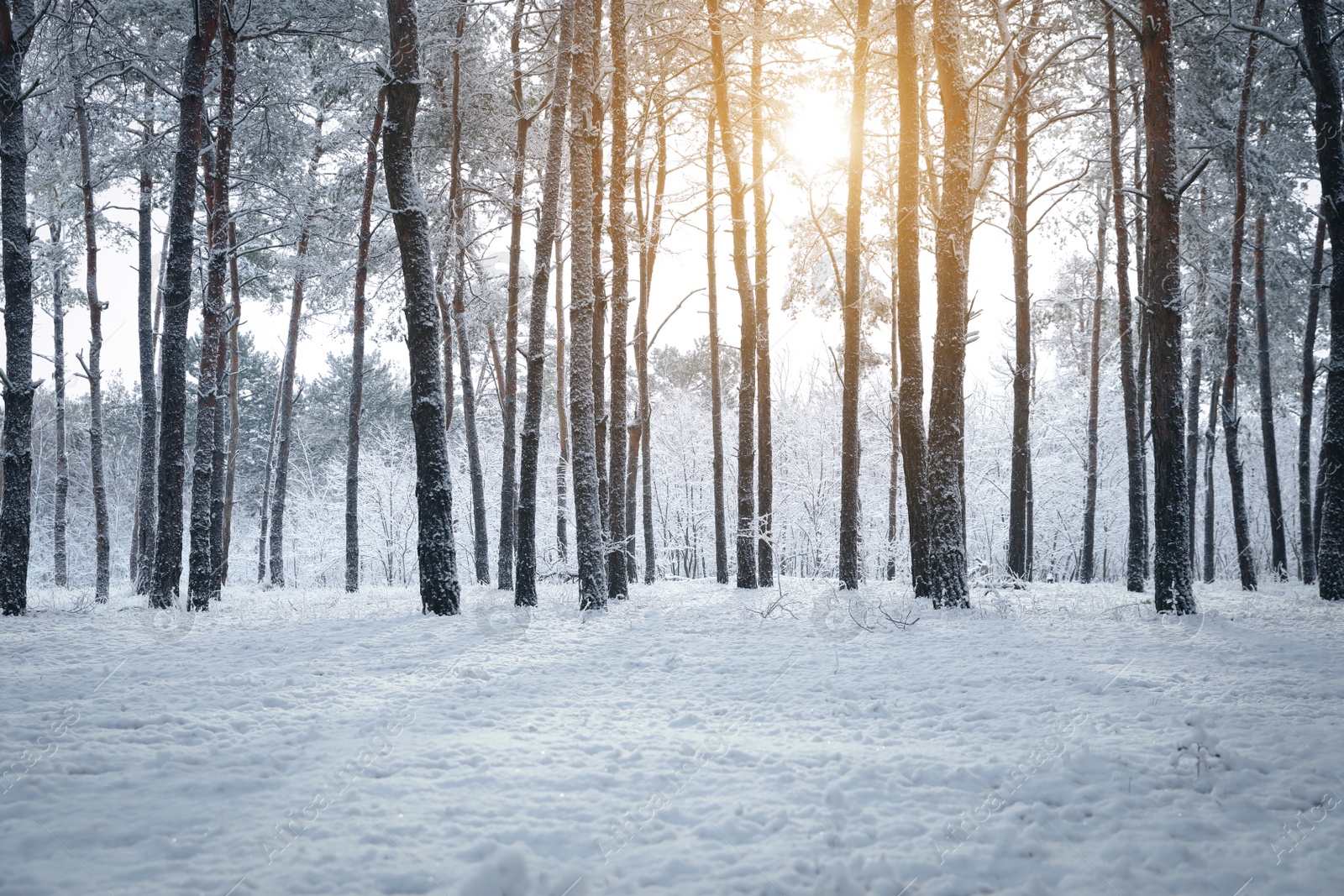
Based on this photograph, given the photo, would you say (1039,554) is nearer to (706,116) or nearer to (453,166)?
(706,116)

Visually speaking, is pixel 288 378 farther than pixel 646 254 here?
Yes

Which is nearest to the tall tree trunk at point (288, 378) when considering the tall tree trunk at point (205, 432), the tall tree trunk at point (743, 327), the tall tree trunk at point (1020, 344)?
the tall tree trunk at point (205, 432)

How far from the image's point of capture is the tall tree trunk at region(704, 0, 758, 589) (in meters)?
11.3

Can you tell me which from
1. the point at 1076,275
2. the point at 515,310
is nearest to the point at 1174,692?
the point at 515,310

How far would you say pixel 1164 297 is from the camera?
24.6 ft

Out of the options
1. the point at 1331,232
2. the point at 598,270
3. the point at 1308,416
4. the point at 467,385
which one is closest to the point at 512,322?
the point at 598,270

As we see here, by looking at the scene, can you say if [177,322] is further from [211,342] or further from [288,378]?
[288,378]

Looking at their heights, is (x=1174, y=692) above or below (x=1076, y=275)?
below

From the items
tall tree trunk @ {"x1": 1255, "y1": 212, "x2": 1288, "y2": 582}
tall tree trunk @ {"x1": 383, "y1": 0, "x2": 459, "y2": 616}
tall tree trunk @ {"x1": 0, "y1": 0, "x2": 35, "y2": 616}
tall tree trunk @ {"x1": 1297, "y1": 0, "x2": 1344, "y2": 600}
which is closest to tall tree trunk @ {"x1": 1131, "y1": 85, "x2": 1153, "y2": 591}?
tall tree trunk @ {"x1": 1255, "y1": 212, "x2": 1288, "y2": 582}

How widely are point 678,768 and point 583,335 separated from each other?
6.33m

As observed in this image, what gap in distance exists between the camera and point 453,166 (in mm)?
13266

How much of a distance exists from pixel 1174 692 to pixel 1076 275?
2197 centimetres

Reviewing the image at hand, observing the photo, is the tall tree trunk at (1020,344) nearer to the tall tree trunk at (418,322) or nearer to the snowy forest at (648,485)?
the snowy forest at (648,485)

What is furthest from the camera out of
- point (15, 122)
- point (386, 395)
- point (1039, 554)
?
point (386, 395)
